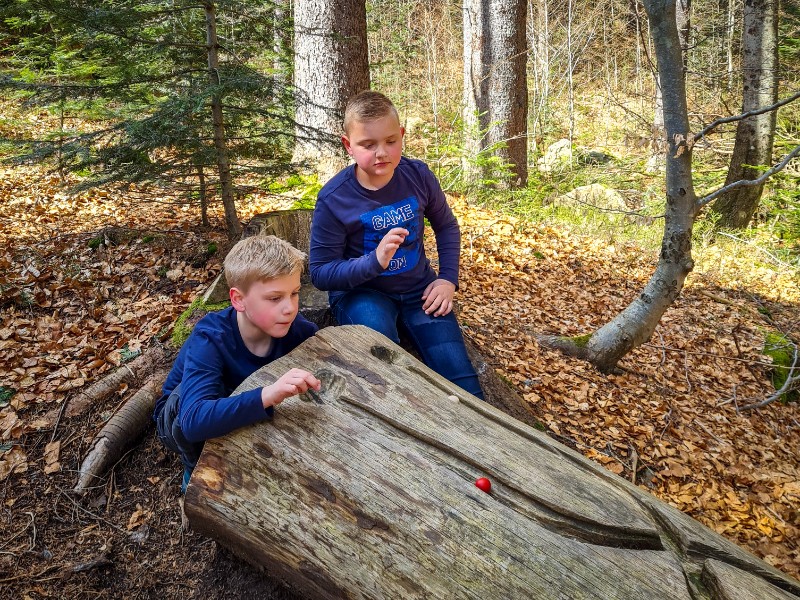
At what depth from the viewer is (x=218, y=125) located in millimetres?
4809

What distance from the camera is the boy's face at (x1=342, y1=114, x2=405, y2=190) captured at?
9.78 ft

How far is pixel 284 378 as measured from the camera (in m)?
2.04

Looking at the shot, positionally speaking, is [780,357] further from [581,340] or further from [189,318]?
[189,318]

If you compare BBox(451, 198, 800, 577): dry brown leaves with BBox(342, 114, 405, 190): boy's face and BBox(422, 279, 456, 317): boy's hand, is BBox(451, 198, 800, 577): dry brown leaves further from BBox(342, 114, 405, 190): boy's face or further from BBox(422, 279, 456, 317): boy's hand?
BBox(342, 114, 405, 190): boy's face

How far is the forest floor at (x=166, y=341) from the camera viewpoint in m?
2.64

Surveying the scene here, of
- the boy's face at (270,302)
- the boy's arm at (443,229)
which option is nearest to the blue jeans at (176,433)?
the boy's face at (270,302)

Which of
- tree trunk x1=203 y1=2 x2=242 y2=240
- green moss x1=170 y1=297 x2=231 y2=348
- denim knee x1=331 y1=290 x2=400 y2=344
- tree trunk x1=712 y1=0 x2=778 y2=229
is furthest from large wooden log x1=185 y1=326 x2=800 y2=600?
tree trunk x1=712 y1=0 x2=778 y2=229

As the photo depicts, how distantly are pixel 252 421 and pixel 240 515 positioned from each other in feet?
1.12

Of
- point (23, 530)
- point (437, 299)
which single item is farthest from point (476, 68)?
point (23, 530)

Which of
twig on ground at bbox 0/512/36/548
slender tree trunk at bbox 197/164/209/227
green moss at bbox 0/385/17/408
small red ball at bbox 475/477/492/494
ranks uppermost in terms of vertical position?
slender tree trunk at bbox 197/164/209/227

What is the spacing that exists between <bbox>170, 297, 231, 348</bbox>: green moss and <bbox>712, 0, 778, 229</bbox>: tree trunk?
8.69 meters

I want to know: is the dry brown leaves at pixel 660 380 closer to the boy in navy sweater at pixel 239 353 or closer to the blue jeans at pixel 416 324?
the blue jeans at pixel 416 324

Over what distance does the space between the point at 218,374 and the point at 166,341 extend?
1.75 metres

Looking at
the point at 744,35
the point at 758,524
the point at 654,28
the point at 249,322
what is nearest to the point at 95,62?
the point at 249,322
